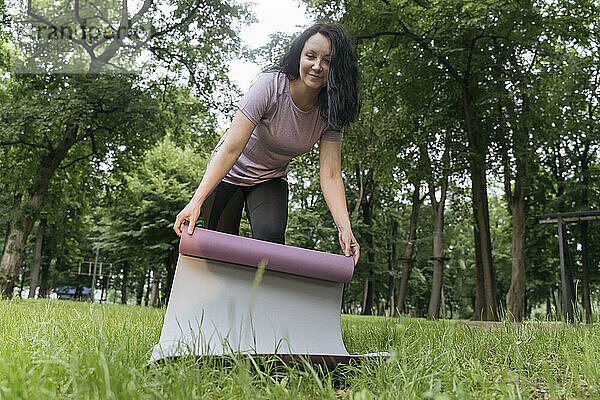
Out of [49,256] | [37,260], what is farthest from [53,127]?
[49,256]

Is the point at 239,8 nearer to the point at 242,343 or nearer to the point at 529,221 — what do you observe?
the point at 529,221

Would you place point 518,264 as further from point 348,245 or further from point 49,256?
point 49,256

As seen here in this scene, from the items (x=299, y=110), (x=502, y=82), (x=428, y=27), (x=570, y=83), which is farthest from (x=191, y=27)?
(x=299, y=110)

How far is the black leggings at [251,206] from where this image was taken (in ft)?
9.61

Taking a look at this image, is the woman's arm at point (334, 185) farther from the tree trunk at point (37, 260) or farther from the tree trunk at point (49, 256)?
the tree trunk at point (49, 256)

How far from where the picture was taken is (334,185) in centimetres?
294

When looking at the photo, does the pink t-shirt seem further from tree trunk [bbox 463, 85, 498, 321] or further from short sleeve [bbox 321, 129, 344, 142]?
tree trunk [bbox 463, 85, 498, 321]

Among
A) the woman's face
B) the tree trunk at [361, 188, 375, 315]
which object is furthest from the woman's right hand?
the tree trunk at [361, 188, 375, 315]

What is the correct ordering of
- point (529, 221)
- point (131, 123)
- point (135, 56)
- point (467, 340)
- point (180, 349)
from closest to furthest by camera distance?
1. point (180, 349)
2. point (467, 340)
3. point (131, 123)
4. point (135, 56)
5. point (529, 221)

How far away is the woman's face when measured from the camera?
2.71 m

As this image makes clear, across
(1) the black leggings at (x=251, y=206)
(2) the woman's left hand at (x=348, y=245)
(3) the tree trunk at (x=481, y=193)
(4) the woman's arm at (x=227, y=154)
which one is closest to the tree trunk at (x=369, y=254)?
(3) the tree trunk at (x=481, y=193)

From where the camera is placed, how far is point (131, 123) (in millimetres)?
12789

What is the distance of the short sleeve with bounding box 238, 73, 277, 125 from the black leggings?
484 mm

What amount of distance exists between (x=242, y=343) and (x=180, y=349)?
1.08 feet
